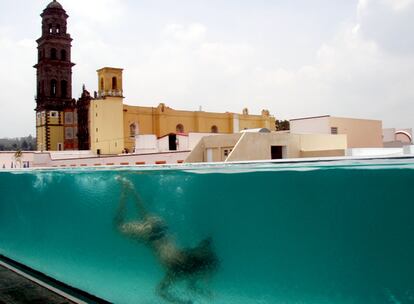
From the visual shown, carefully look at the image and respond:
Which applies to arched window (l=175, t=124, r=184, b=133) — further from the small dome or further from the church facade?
the small dome

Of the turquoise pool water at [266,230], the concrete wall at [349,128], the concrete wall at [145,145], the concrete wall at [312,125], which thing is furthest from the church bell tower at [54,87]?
the turquoise pool water at [266,230]

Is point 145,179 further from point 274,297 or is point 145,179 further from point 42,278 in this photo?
point 42,278

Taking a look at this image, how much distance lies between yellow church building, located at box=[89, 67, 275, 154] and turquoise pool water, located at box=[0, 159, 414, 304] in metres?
55.9

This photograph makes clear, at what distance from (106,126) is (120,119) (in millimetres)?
2492

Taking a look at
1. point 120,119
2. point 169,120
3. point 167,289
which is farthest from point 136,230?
point 169,120

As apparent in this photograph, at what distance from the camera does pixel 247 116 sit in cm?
8006

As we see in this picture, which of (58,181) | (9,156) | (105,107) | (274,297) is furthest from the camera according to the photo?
(105,107)

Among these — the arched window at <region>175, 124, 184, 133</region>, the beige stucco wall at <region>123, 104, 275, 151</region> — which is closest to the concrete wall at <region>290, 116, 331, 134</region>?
the beige stucco wall at <region>123, 104, 275, 151</region>

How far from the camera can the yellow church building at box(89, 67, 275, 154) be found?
60.7 m

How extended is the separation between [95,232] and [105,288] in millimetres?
696

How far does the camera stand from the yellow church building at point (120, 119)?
60656 millimetres

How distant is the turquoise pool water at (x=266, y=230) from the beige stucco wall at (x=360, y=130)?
117 ft

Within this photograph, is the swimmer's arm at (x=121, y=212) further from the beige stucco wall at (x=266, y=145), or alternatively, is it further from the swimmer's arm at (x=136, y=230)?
the beige stucco wall at (x=266, y=145)

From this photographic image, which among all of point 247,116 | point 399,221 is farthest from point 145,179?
point 247,116
